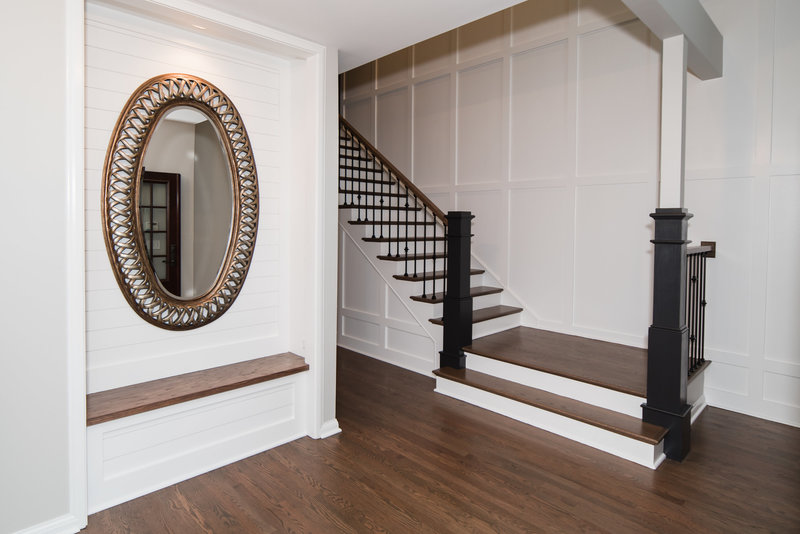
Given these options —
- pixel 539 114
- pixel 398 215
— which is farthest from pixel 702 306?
pixel 398 215

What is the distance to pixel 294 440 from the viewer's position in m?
3.13

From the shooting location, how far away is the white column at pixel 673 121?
2.93 metres

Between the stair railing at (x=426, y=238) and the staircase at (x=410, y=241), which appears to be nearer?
the stair railing at (x=426, y=238)

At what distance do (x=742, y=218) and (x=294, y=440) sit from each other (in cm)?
356

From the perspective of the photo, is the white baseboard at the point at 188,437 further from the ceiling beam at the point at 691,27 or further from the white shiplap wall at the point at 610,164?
the ceiling beam at the point at 691,27

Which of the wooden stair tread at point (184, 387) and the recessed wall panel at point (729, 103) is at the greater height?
the recessed wall panel at point (729, 103)

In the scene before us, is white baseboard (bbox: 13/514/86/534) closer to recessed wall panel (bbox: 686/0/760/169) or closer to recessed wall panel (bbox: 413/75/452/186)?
Answer: recessed wall panel (bbox: 413/75/452/186)

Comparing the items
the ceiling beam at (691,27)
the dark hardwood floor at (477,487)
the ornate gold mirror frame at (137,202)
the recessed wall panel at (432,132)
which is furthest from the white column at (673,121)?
the recessed wall panel at (432,132)

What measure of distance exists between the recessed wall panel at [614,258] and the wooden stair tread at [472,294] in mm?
815

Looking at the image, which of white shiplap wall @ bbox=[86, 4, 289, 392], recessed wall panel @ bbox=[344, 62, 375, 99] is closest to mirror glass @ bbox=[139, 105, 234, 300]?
white shiplap wall @ bbox=[86, 4, 289, 392]

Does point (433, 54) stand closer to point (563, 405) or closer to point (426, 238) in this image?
point (426, 238)

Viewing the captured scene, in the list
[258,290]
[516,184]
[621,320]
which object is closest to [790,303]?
[621,320]

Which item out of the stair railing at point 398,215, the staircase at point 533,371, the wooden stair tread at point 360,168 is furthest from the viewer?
the wooden stair tread at point 360,168

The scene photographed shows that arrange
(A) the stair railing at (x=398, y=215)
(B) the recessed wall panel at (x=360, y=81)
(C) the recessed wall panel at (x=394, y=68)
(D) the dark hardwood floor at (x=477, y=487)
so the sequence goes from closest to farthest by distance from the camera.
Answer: (D) the dark hardwood floor at (x=477, y=487) < (A) the stair railing at (x=398, y=215) < (C) the recessed wall panel at (x=394, y=68) < (B) the recessed wall panel at (x=360, y=81)
